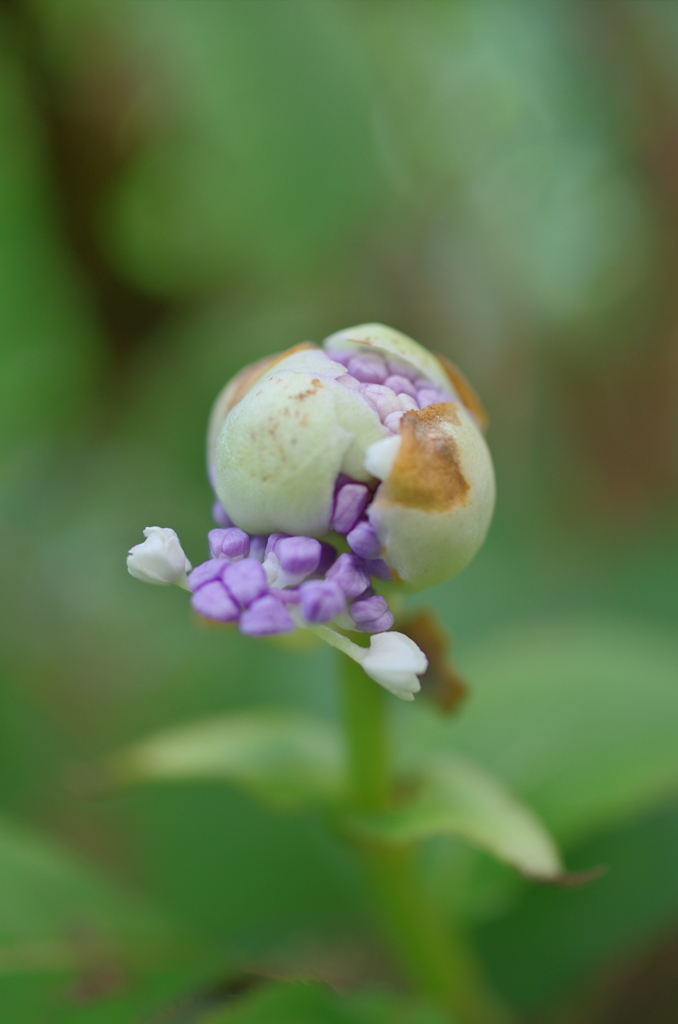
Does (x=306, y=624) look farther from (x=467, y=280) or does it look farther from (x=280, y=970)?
(x=467, y=280)

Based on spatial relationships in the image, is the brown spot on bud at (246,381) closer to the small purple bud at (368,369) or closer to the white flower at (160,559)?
the small purple bud at (368,369)

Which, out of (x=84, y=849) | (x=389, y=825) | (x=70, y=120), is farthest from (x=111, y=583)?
(x=389, y=825)

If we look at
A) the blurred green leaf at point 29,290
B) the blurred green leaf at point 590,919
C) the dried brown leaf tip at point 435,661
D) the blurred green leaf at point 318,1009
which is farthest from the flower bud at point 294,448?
the blurred green leaf at point 29,290

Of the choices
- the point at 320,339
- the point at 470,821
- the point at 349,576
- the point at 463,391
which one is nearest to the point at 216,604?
the point at 349,576

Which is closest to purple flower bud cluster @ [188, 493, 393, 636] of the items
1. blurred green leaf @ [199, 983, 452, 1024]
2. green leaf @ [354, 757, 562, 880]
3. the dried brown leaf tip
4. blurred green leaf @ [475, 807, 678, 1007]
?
the dried brown leaf tip

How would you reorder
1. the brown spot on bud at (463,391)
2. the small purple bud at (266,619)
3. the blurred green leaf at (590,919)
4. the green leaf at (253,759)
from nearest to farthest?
the small purple bud at (266,619) < the brown spot on bud at (463,391) < the green leaf at (253,759) < the blurred green leaf at (590,919)

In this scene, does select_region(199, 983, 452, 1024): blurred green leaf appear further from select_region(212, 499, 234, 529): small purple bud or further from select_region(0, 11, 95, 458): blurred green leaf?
select_region(0, 11, 95, 458): blurred green leaf

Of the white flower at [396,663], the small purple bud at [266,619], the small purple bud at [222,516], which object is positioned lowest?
the white flower at [396,663]
